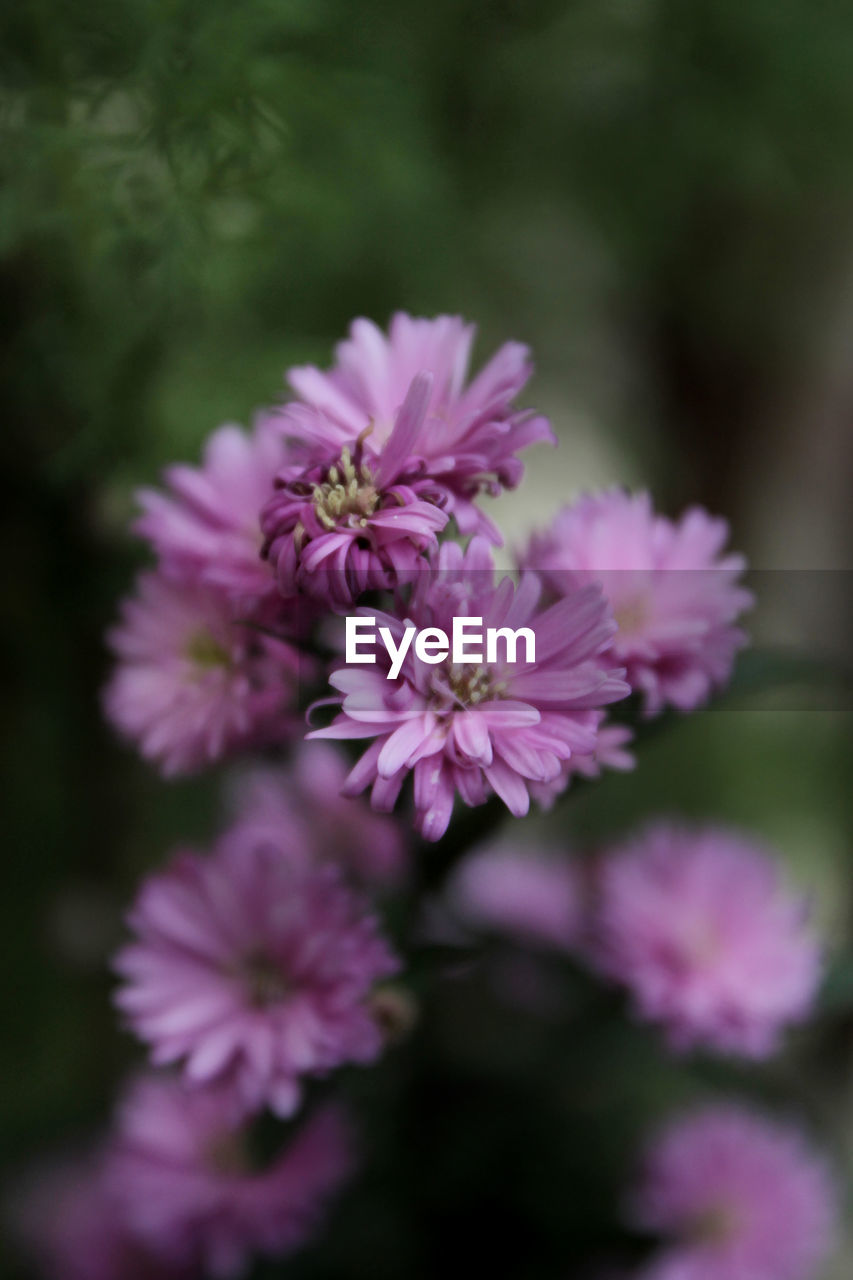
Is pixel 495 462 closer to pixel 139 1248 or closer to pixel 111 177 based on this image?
pixel 111 177

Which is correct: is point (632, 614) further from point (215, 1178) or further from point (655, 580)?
point (215, 1178)

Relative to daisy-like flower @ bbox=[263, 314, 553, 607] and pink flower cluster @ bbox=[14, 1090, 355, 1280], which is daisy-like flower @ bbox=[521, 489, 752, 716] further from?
pink flower cluster @ bbox=[14, 1090, 355, 1280]

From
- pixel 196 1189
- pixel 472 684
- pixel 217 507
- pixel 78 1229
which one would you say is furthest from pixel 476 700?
pixel 78 1229

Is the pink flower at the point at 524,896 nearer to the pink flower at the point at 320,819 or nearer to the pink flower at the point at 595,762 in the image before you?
the pink flower at the point at 320,819

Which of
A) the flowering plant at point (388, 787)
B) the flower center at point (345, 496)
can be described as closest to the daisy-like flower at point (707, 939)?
the flowering plant at point (388, 787)

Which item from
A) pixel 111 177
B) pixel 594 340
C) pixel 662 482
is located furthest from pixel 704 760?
pixel 111 177
